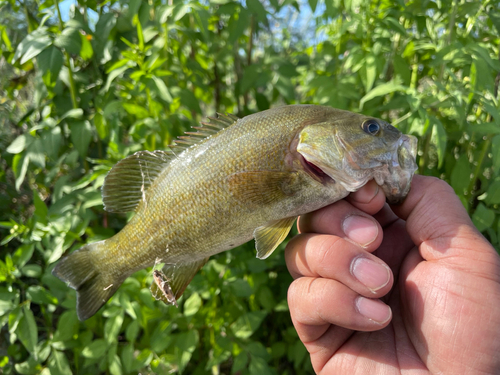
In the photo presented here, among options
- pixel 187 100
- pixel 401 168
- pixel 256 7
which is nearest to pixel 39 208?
pixel 187 100

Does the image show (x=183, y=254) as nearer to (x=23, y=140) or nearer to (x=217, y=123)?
(x=217, y=123)

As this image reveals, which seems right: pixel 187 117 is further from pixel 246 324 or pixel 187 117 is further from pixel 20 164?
pixel 246 324

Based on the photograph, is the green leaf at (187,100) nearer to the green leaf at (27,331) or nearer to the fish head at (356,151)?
the fish head at (356,151)

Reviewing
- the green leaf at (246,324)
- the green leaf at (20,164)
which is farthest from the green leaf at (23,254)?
the green leaf at (246,324)

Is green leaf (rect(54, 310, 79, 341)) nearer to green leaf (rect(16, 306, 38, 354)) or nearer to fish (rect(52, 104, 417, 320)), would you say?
green leaf (rect(16, 306, 38, 354))

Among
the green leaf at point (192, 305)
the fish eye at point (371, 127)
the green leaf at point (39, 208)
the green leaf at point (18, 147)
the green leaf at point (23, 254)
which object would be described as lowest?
the green leaf at point (192, 305)
